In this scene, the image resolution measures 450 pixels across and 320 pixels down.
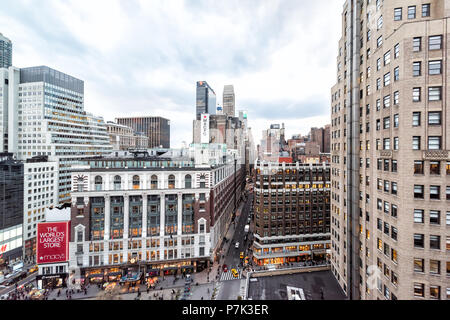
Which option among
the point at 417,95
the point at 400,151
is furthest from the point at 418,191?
the point at 417,95

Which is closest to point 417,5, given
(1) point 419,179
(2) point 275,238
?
(1) point 419,179

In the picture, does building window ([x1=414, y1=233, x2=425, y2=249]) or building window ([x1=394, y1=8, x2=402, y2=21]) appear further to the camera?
building window ([x1=394, y1=8, x2=402, y2=21])

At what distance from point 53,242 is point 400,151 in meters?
63.9

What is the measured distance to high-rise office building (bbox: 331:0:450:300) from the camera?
2195 centimetres

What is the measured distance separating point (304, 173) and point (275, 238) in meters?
19.3

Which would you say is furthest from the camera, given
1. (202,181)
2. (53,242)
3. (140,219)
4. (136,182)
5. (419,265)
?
(202,181)

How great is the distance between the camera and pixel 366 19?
1268 inches

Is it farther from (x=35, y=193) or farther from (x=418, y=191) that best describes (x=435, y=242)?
(x=35, y=193)

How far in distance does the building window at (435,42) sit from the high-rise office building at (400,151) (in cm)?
10

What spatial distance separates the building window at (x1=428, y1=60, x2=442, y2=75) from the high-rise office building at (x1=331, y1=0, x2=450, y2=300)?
9cm

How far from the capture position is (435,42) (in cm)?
2256

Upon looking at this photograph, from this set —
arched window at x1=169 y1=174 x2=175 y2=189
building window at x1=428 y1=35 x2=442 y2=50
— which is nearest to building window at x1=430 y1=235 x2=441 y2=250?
building window at x1=428 y1=35 x2=442 y2=50

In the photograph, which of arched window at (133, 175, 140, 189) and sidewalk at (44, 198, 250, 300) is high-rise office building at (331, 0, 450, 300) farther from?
arched window at (133, 175, 140, 189)
